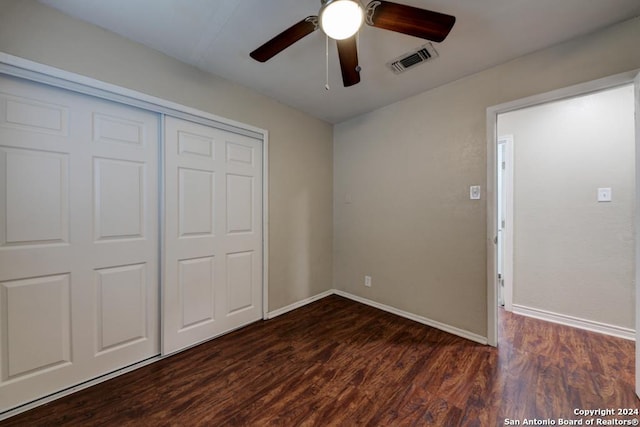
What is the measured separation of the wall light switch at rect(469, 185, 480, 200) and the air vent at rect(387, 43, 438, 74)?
3.85ft

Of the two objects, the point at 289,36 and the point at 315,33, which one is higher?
the point at 315,33

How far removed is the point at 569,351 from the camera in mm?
2012

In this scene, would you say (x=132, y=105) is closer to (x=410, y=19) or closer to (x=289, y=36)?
(x=289, y=36)

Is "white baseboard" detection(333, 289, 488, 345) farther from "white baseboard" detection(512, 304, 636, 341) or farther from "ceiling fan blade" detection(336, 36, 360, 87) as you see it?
"ceiling fan blade" detection(336, 36, 360, 87)

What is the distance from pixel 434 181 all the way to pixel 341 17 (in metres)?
1.82

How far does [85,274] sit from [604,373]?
3.70 metres

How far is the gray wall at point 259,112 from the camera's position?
147cm

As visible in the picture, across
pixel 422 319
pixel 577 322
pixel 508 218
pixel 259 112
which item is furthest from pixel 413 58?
pixel 577 322

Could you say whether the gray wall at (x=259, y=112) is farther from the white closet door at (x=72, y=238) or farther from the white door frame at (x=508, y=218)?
the white door frame at (x=508, y=218)

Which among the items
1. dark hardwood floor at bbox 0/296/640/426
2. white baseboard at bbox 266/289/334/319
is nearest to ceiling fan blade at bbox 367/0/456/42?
dark hardwood floor at bbox 0/296/640/426

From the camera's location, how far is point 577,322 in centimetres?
243

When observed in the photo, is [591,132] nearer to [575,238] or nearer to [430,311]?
[575,238]

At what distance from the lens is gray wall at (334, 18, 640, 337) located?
1.83 m

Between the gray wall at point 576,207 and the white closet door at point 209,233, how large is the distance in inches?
116
